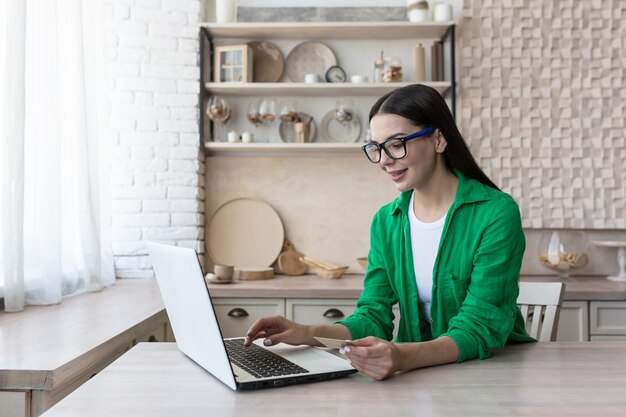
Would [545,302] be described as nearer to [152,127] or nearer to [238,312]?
[238,312]

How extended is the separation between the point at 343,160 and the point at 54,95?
1627 mm

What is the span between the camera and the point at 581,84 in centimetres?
325

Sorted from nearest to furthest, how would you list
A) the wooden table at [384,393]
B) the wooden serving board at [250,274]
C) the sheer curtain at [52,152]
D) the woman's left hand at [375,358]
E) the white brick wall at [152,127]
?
the wooden table at [384,393] < the woman's left hand at [375,358] < the sheer curtain at [52,152] < the wooden serving board at [250,274] < the white brick wall at [152,127]

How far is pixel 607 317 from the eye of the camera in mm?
2691

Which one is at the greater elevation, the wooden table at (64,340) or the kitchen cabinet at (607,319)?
the wooden table at (64,340)

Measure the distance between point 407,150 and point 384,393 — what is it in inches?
26.3

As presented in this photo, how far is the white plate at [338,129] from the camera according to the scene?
11.0 feet

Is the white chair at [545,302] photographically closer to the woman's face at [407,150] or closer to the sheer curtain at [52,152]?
the woman's face at [407,150]

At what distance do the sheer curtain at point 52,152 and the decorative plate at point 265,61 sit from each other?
0.86m

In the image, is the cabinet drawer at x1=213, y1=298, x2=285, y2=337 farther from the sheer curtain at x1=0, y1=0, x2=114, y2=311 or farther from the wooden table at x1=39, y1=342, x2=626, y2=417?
the wooden table at x1=39, y1=342, x2=626, y2=417

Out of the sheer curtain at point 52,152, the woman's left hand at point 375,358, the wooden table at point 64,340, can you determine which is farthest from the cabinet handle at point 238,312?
the woman's left hand at point 375,358

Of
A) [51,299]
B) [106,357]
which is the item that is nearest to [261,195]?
[51,299]

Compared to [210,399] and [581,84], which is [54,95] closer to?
[210,399]

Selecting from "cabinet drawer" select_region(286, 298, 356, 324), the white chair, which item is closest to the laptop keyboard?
the white chair
